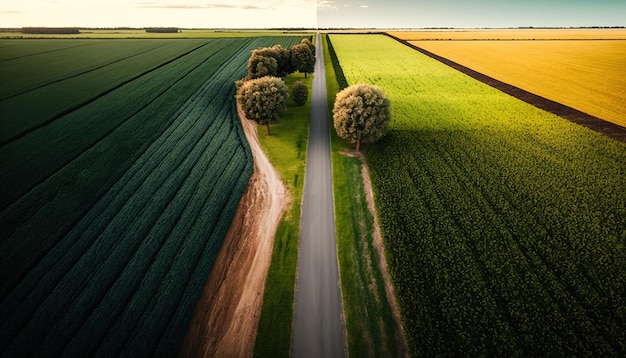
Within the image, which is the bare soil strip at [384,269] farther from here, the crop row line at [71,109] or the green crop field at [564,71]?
the crop row line at [71,109]

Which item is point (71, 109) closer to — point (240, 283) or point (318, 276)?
point (240, 283)

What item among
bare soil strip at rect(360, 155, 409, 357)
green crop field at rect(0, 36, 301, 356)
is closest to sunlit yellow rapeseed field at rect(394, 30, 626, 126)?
bare soil strip at rect(360, 155, 409, 357)

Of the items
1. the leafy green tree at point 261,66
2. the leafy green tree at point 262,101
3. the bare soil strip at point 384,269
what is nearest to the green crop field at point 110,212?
the leafy green tree at point 262,101

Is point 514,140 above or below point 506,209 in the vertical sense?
above

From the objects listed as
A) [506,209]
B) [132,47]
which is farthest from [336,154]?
[132,47]

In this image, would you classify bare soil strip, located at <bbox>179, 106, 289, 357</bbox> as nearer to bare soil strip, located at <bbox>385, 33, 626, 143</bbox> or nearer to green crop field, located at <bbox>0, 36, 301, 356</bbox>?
green crop field, located at <bbox>0, 36, 301, 356</bbox>

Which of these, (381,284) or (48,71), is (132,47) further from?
(381,284)

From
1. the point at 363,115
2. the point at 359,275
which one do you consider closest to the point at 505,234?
the point at 359,275

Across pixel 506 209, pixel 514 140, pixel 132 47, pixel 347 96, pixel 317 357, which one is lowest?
pixel 317 357
